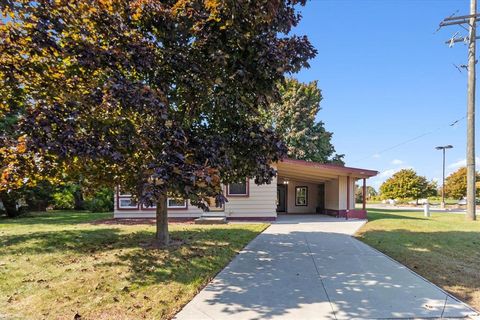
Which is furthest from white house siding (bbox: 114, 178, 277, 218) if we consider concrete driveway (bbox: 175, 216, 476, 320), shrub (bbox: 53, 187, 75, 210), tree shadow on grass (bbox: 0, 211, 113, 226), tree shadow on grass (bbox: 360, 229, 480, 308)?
shrub (bbox: 53, 187, 75, 210)

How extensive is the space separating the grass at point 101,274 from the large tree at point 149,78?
1413 mm

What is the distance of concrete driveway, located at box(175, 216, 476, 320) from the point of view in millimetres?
4430

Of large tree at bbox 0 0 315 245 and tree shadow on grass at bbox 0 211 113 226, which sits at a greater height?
large tree at bbox 0 0 315 245

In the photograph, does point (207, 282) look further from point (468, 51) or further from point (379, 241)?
point (468, 51)

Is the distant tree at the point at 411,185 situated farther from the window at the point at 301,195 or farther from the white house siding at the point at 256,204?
the white house siding at the point at 256,204

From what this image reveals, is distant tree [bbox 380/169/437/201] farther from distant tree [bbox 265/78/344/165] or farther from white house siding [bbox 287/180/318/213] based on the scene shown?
white house siding [bbox 287/180/318/213]

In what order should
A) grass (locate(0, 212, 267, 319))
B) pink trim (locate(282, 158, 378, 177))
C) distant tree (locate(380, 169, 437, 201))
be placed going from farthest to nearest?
distant tree (locate(380, 169, 437, 201)) → pink trim (locate(282, 158, 378, 177)) → grass (locate(0, 212, 267, 319))

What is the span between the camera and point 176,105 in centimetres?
692

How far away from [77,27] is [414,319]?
241 inches

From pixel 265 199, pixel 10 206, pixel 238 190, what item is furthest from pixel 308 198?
pixel 10 206

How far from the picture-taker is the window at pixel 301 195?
2283cm

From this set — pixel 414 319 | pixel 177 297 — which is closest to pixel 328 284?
pixel 414 319

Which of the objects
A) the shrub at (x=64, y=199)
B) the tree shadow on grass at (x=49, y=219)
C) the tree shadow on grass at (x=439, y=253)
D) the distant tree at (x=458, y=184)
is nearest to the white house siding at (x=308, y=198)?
the tree shadow on grass at (x=439, y=253)

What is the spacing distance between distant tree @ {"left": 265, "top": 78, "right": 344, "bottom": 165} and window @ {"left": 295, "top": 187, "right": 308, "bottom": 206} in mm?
6683
